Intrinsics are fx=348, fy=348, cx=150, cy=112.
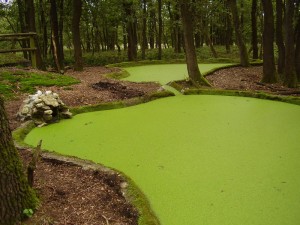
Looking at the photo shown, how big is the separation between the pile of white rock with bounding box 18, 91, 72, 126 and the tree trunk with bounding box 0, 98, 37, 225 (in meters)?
3.54

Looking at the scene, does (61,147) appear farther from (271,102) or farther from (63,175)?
(271,102)

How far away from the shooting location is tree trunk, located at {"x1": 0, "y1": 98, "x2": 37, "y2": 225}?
8.98 feet

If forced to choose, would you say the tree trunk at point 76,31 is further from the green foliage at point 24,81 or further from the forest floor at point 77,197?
the forest floor at point 77,197

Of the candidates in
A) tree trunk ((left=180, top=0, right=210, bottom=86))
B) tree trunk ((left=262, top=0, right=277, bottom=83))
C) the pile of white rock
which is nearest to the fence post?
tree trunk ((left=180, top=0, right=210, bottom=86))

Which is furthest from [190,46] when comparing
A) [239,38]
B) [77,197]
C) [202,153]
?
[77,197]

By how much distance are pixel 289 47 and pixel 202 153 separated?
6.15m

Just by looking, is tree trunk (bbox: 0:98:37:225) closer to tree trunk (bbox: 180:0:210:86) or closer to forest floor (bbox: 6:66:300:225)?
forest floor (bbox: 6:66:300:225)

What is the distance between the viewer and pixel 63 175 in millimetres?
4055

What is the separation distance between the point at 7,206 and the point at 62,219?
0.48 metres

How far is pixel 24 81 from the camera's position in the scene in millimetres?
9102

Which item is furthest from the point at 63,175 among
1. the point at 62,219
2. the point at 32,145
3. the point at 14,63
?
the point at 14,63

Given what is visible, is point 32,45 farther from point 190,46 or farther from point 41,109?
point 41,109

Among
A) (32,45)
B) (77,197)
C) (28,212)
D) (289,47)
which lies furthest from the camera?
(32,45)

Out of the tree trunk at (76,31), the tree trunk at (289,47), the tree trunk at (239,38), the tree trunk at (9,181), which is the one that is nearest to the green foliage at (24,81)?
the tree trunk at (76,31)
